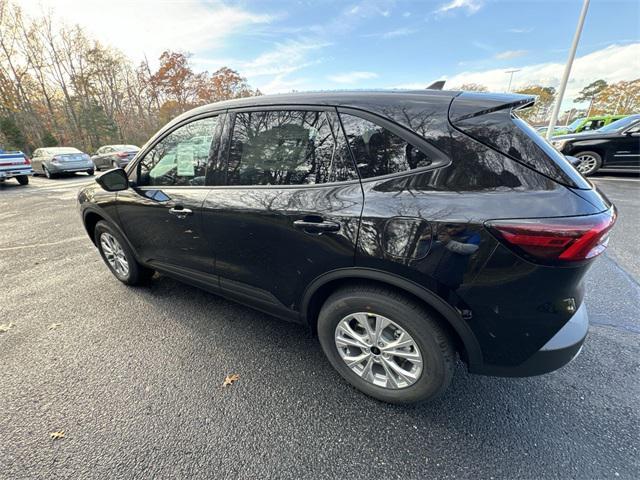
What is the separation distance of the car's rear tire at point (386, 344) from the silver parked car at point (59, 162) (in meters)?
15.9

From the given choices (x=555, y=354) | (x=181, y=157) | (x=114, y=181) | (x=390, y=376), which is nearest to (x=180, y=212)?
(x=181, y=157)

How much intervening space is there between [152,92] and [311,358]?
42241 millimetres

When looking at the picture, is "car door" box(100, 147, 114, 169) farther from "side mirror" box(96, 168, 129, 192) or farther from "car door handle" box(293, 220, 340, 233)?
"car door handle" box(293, 220, 340, 233)

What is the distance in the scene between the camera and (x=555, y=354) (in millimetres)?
1456

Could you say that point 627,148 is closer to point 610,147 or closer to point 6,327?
point 610,147

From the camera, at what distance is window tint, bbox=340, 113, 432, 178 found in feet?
5.00

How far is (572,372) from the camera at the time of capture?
205 centimetres

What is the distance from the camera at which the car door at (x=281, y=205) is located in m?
1.66

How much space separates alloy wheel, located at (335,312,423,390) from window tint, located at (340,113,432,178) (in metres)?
Result: 0.82

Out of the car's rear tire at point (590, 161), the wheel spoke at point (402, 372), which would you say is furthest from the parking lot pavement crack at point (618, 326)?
the car's rear tire at point (590, 161)

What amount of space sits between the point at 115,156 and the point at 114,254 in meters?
15.4

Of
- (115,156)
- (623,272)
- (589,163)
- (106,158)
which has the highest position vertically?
(115,156)

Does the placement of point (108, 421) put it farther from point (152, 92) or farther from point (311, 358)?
point (152, 92)

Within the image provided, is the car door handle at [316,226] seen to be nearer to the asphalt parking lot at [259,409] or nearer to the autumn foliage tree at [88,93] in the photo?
the asphalt parking lot at [259,409]
